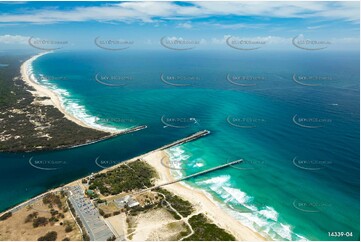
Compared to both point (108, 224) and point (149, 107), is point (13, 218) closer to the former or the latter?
point (108, 224)

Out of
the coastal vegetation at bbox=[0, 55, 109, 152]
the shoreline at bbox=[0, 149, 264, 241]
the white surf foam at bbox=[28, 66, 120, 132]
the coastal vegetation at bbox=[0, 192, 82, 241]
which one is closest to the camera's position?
the coastal vegetation at bbox=[0, 192, 82, 241]

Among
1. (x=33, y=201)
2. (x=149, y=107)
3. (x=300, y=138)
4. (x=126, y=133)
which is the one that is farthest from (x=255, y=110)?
(x=33, y=201)

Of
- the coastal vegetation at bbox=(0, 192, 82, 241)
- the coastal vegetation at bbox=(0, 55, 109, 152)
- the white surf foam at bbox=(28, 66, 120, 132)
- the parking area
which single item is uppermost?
the white surf foam at bbox=(28, 66, 120, 132)

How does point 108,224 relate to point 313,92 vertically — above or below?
below

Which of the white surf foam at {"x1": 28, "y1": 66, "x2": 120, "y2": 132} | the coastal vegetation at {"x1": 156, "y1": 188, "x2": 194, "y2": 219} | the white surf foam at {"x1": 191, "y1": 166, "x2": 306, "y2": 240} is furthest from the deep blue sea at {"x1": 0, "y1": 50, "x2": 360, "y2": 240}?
the coastal vegetation at {"x1": 156, "y1": 188, "x2": 194, "y2": 219}

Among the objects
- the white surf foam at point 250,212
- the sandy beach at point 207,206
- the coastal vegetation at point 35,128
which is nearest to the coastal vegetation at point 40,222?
the sandy beach at point 207,206

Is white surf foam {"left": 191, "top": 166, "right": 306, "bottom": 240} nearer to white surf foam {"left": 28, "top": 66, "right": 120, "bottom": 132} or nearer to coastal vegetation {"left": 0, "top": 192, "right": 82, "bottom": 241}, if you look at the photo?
coastal vegetation {"left": 0, "top": 192, "right": 82, "bottom": 241}
